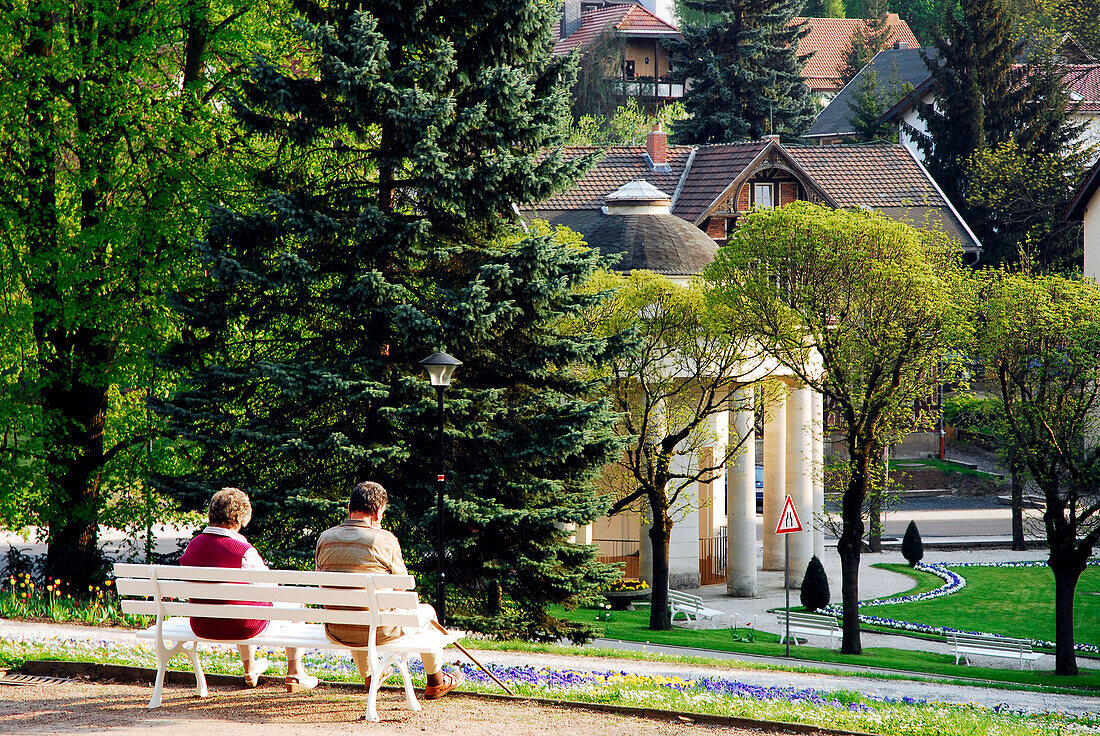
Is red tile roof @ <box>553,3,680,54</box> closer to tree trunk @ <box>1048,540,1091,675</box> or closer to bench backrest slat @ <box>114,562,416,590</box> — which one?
tree trunk @ <box>1048,540,1091,675</box>

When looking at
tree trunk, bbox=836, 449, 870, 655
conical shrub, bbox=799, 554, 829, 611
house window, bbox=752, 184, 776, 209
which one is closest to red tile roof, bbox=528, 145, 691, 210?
house window, bbox=752, 184, 776, 209

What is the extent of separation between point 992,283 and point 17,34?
19585 mm

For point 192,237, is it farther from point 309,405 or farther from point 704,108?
point 704,108

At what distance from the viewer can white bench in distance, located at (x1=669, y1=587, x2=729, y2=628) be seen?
2753cm

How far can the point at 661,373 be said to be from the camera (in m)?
27.3

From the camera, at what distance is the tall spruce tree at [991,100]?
201 feet

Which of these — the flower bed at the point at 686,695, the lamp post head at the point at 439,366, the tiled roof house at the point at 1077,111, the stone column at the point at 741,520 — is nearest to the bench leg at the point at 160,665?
the flower bed at the point at 686,695

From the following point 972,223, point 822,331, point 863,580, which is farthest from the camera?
point 972,223

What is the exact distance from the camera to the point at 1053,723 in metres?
11.1

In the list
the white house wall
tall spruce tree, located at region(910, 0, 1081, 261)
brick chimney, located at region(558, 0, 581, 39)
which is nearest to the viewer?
the white house wall

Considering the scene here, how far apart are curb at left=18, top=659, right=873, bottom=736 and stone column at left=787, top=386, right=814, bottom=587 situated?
81.8 feet

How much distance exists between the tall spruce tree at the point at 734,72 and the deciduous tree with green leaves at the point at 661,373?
3656cm

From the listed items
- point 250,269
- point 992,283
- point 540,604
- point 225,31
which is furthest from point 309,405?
point 992,283

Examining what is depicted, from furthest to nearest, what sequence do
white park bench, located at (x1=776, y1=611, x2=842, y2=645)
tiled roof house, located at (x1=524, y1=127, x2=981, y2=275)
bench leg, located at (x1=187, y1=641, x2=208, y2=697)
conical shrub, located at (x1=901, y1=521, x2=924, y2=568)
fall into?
tiled roof house, located at (x1=524, y1=127, x2=981, y2=275) < conical shrub, located at (x1=901, y1=521, x2=924, y2=568) < white park bench, located at (x1=776, y1=611, x2=842, y2=645) < bench leg, located at (x1=187, y1=641, x2=208, y2=697)
